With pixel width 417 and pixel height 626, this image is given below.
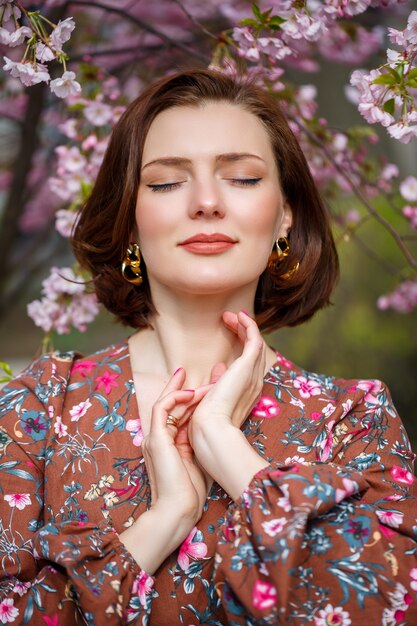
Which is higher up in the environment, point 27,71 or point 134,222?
point 27,71

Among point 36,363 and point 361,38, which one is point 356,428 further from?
point 361,38

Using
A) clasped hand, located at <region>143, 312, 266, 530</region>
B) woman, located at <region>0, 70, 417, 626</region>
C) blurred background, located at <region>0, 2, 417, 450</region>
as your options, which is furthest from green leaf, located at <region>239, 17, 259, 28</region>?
blurred background, located at <region>0, 2, 417, 450</region>

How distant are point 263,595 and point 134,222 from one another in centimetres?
97

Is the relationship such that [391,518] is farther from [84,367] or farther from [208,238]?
[84,367]

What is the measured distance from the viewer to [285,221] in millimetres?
2277

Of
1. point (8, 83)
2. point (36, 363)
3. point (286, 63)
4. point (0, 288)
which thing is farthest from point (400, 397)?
point (36, 363)

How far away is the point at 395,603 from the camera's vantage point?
1.71m

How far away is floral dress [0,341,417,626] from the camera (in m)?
1.69

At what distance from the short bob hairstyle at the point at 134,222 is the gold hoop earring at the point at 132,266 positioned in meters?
0.02

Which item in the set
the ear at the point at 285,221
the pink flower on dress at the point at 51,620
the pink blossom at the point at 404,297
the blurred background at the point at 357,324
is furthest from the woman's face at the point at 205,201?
the blurred background at the point at 357,324

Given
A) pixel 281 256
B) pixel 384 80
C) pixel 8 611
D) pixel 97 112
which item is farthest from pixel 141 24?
pixel 8 611

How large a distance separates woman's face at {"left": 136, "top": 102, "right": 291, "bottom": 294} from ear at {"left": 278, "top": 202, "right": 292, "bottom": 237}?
0.40ft

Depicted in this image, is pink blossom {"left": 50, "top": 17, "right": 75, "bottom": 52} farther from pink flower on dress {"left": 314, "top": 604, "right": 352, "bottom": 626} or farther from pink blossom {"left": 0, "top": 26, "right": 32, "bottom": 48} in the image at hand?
pink flower on dress {"left": 314, "top": 604, "right": 352, "bottom": 626}

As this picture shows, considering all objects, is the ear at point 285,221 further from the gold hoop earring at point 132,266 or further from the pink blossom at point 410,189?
the pink blossom at point 410,189
